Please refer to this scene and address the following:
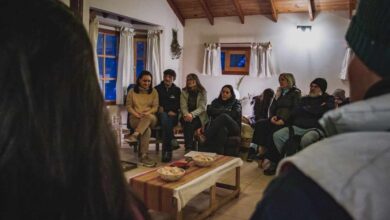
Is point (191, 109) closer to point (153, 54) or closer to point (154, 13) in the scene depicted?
point (153, 54)

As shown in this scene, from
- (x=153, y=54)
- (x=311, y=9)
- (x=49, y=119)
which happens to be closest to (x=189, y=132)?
(x=153, y=54)

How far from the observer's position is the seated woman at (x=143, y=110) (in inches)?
185

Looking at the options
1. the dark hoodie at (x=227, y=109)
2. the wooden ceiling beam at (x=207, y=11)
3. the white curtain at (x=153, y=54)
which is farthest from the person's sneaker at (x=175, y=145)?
the wooden ceiling beam at (x=207, y=11)

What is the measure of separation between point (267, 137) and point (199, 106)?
1050mm

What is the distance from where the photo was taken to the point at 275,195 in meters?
0.50

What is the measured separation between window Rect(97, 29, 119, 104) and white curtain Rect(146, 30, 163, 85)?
0.61 meters

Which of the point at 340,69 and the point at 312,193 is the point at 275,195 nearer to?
the point at 312,193

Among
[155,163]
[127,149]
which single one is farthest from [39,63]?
[127,149]

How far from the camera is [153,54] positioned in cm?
650

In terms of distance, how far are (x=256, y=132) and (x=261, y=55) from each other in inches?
85.7

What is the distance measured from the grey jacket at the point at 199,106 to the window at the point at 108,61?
1.56 m

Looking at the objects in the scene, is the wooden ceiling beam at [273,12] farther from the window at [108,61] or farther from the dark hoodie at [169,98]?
the window at [108,61]

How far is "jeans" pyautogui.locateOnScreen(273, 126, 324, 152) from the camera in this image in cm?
418

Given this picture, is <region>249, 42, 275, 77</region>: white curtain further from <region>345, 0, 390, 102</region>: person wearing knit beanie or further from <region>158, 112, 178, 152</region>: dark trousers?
<region>345, 0, 390, 102</region>: person wearing knit beanie
